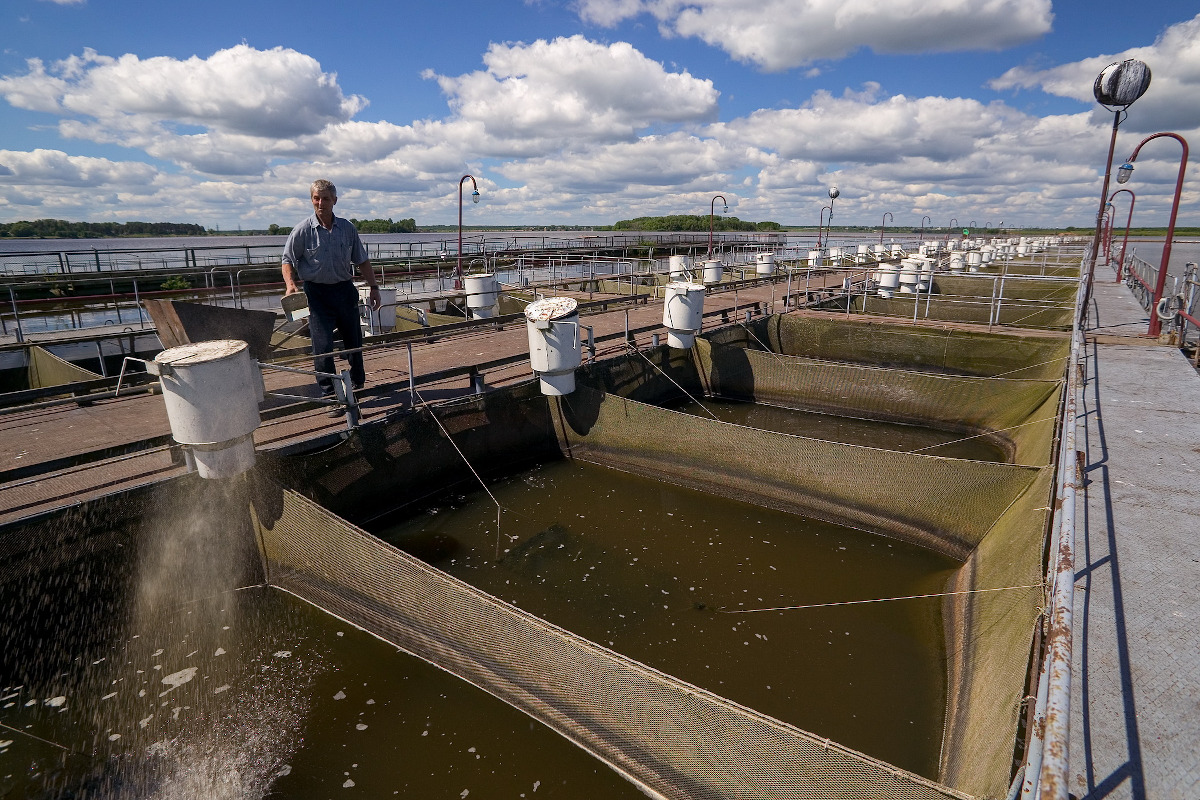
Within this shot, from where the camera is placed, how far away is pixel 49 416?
6.67 metres

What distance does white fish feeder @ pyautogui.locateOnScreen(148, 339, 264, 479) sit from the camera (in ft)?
13.8

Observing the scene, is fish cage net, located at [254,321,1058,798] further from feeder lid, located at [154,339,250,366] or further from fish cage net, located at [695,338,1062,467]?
feeder lid, located at [154,339,250,366]

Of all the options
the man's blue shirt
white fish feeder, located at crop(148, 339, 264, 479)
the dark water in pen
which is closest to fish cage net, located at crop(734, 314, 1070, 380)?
the dark water in pen

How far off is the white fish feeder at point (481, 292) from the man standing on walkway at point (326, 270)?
6.23m

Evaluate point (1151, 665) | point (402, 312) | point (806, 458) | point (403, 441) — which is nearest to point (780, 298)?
point (402, 312)

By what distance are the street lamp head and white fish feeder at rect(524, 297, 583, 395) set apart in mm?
9918

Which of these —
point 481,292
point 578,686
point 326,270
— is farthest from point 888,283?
point 578,686

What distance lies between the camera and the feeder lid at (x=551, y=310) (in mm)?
7402

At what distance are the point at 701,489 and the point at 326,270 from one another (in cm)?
507

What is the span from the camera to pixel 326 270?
6145 mm

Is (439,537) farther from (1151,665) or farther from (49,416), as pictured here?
(1151,665)

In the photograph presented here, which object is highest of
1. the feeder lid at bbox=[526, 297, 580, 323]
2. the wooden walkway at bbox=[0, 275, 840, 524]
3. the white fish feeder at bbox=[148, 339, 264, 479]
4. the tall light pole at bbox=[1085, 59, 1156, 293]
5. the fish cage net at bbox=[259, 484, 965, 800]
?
the tall light pole at bbox=[1085, 59, 1156, 293]

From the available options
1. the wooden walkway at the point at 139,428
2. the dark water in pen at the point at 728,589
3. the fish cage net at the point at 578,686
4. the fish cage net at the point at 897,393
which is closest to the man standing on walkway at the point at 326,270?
the wooden walkway at the point at 139,428

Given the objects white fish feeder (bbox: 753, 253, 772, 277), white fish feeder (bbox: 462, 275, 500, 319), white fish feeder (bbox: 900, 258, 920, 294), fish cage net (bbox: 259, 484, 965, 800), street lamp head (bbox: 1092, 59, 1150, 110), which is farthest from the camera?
white fish feeder (bbox: 753, 253, 772, 277)
